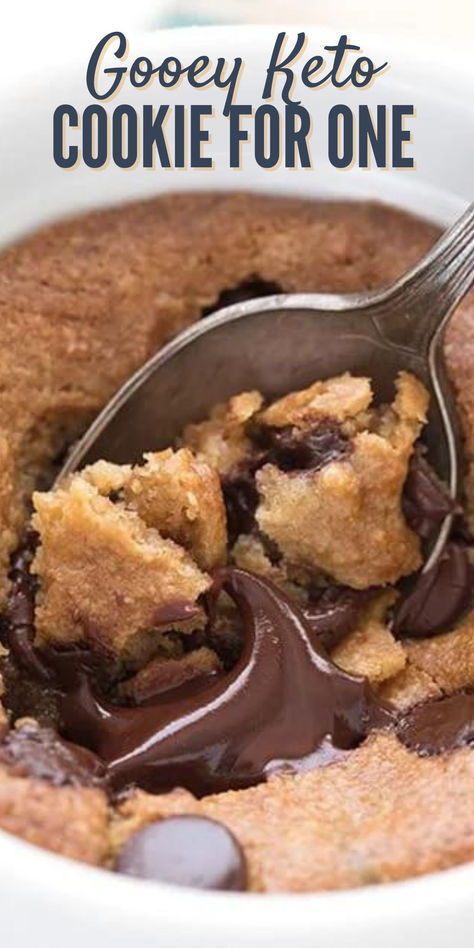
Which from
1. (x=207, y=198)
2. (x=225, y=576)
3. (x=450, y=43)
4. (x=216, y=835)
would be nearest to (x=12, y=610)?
(x=225, y=576)

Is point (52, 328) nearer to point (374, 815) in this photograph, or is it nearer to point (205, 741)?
point (205, 741)

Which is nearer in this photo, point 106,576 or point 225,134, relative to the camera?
point 106,576

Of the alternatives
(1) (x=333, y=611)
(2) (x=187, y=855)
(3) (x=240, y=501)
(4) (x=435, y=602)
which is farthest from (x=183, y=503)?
(2) (x=187, y=855)

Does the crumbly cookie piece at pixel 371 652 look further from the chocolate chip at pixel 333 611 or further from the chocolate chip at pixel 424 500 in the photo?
the chocolate chip at pixel 424 500

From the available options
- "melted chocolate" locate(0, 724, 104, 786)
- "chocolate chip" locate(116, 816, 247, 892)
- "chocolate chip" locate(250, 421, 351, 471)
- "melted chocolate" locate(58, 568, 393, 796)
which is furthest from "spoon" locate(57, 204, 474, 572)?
"chocolate chip" locate(116, 816, 247, 892)

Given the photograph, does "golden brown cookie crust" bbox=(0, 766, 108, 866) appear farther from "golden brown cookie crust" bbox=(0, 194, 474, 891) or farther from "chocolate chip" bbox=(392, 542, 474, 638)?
"chocolate chip" bbox=(392, 542, 474, 638)

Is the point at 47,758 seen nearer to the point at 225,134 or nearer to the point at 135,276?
the point at 135,276
